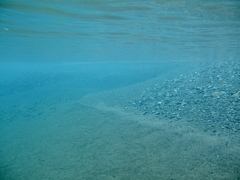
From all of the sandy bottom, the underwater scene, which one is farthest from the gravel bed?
the sandy bottom

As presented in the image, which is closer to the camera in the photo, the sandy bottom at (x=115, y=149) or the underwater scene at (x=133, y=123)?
the sandy bottom at (x=115, y=149)

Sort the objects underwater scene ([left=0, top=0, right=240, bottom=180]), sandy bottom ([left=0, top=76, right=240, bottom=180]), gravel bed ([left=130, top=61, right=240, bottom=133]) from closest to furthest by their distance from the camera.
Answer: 1. sandy bottom ([left=0, top=76, right=240, bottom=180])
2. underwater scene ([left=0, top=0, right=240, bottom=180])
3. gravel bed ([left=130, top=61, right=240, bottom=133])

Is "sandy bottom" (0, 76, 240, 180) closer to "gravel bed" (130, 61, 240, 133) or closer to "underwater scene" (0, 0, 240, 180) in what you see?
"underwater scene" (0, 0, 240, 180)

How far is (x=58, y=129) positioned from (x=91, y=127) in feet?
7.77

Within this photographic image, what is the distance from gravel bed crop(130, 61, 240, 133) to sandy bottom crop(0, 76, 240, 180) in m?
0.71

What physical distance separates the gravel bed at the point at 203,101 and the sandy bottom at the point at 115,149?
0.71m

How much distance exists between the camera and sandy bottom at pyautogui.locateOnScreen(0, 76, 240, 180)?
5508 millimetres

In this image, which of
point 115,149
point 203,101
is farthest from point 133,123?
point 203,101

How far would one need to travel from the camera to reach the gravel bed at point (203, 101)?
7539 mm

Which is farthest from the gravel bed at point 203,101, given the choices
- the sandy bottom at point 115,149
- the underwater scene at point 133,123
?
the sandy bottom at point 115,149

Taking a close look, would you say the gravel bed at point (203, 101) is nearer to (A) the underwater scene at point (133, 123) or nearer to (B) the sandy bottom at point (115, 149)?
(A) the underwater scene at point (133, 123)

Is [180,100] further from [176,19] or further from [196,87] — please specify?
[176,19]

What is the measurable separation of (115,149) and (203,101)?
606 cm

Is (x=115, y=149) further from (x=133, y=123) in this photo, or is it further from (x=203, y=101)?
(x=203, y=101)
